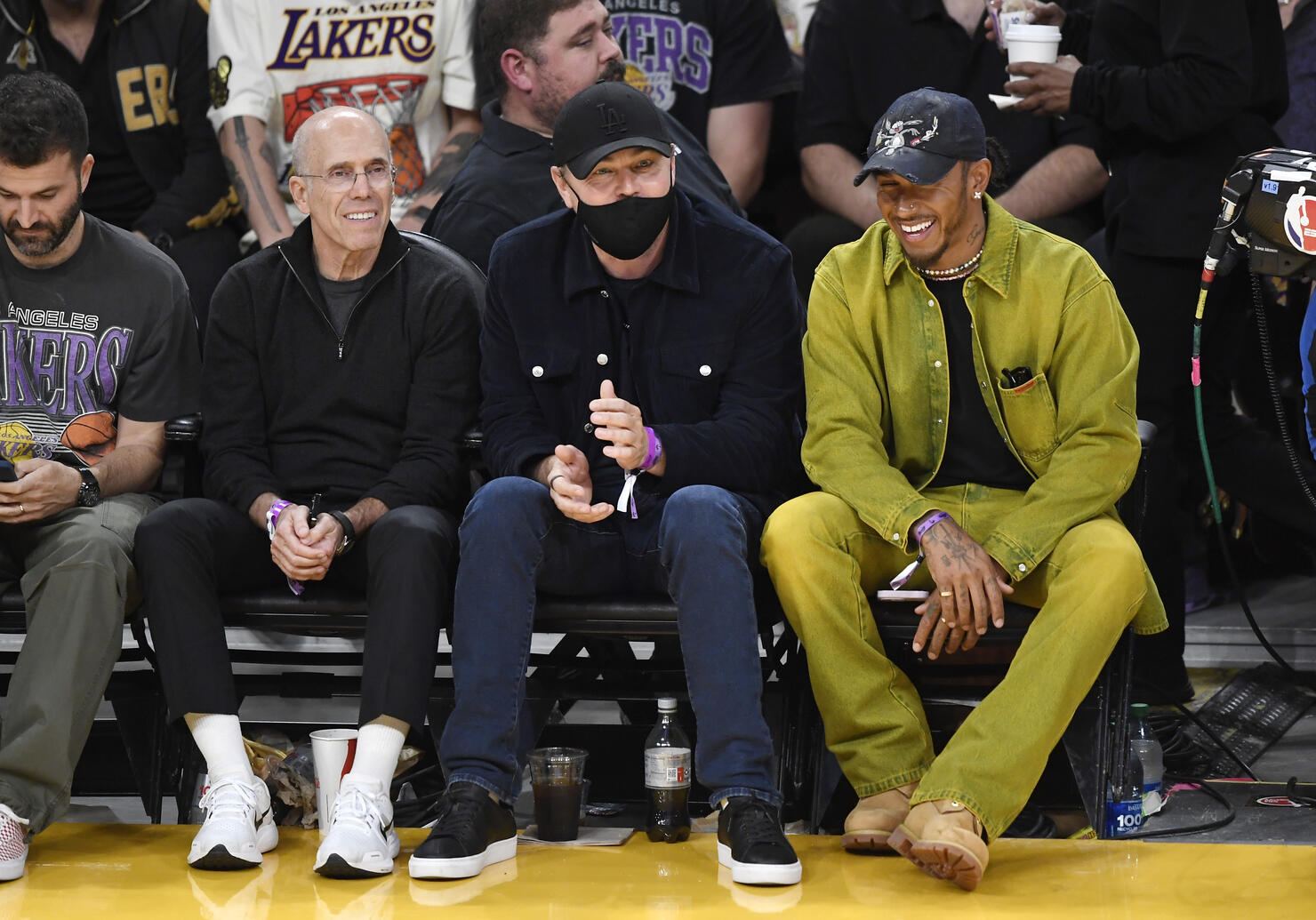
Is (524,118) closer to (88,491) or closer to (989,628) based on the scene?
(88,491)

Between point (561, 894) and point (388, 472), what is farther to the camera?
point (388, 472)

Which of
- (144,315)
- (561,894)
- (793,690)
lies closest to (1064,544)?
(793,690)

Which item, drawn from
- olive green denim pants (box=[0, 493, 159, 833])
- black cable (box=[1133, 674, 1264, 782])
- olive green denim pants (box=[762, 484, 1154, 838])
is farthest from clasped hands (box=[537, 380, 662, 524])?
black cable (box=[1133, 674, 1264, 782])

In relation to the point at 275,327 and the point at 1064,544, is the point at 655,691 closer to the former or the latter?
the point at 1064,544

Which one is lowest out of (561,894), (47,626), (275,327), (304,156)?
A: (561,894)

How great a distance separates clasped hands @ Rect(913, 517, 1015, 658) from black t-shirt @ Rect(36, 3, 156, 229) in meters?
2.82

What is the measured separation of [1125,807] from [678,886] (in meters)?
0.99

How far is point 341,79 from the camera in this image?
4.80m

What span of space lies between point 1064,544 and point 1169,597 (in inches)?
43.3

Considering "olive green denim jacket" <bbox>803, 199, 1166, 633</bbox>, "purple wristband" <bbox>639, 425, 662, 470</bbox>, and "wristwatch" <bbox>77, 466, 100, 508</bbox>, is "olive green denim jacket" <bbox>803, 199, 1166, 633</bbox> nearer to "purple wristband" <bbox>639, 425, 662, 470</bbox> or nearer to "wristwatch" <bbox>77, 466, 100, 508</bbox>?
"purple wristband" <bbox>639, 425, 662, 470</bbox>

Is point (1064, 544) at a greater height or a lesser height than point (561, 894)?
greater

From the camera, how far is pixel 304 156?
3703 millimetres

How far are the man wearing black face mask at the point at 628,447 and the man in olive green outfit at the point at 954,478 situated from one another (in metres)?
0.15

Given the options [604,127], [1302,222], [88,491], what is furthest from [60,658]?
[1302,222]
